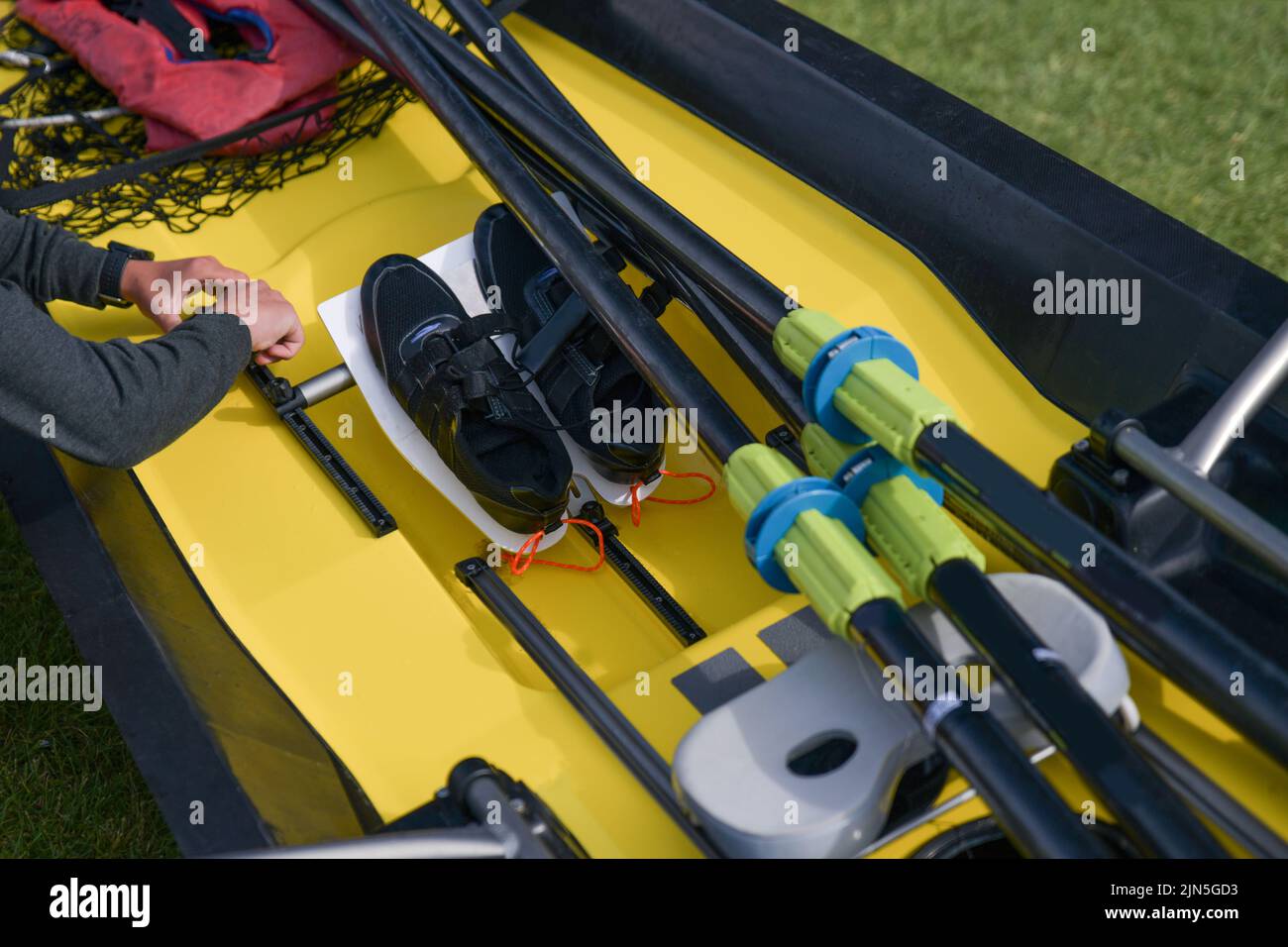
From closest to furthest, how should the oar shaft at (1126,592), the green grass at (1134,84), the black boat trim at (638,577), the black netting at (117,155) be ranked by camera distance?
the oar shaft at (1126,592) → the black boat trim at (638,577) → the black netting at (117,155) → the green grass at (1134,84)

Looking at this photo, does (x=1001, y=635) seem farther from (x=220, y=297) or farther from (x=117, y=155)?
(x=117, y=155)

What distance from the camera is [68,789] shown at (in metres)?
1.78

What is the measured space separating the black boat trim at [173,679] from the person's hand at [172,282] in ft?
0.70

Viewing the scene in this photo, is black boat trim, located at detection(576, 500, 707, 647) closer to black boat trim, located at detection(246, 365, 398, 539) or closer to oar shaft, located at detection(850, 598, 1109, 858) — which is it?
black boat trim, located at detection(246, 365, 398, 539)

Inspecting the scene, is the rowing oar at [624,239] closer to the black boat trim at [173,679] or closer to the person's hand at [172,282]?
the person's hand at [172,282]

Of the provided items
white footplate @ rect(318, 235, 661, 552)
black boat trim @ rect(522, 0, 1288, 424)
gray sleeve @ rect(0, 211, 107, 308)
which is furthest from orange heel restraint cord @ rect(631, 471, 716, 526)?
gray sleeve @ rect(0, 211, 107, 308)

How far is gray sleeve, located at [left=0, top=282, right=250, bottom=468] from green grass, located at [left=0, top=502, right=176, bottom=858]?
60cm

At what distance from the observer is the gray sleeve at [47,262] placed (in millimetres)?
1633

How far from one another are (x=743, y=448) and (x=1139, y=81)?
2.10 m

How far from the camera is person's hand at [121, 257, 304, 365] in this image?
62.1 inches

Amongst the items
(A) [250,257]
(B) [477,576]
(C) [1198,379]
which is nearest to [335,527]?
(B) [477,576]

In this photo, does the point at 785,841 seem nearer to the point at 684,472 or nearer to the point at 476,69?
the point at 684,472

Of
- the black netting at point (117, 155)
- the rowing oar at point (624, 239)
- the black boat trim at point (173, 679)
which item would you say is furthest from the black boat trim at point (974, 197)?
the black boat trim at point (173, 679)

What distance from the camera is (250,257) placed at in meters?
1.90
